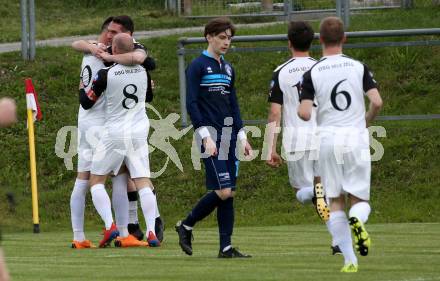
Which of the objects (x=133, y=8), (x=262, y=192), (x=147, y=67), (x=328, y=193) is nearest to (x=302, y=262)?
(x=328, y=193)

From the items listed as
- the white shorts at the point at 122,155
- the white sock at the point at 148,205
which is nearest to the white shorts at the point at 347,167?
the white sock at the point at 148,205

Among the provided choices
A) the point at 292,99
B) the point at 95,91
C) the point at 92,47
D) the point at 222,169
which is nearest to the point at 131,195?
the point at 95,91

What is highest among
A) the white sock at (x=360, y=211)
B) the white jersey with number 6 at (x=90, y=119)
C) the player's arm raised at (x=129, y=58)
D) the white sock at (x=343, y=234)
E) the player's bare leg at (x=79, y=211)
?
the player's arm raised at (x=129, y=58)

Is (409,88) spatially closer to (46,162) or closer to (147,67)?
(46,162)

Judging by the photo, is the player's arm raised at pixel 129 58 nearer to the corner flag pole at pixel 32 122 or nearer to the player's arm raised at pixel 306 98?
the player's arm raised at pixel 306 98

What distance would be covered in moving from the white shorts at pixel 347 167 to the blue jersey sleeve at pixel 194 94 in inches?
70.9

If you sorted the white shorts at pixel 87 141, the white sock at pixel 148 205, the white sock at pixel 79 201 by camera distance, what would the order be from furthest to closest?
the white sock at pixel 79 201 → the white shorts at pixel 87 141 → the white sock at pixel 148 205

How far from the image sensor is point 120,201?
14.1 metres

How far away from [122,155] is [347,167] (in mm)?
4259

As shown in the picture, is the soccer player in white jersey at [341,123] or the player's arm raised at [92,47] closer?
the soccer player in white jersey at [341,123]

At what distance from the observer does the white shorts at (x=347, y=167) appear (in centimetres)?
997

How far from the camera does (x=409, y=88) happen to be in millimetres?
21922

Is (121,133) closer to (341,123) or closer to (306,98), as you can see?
(306,98)

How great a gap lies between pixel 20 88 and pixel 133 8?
5.71 metres
